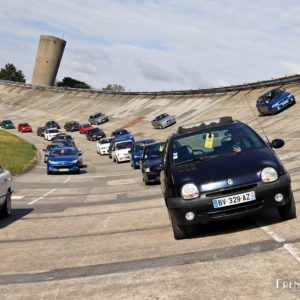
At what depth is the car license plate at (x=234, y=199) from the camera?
7.10 m

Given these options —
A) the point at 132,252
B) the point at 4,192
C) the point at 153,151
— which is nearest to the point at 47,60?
the point at 153,151

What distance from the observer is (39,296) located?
526cm

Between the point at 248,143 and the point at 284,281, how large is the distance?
3.54 meters

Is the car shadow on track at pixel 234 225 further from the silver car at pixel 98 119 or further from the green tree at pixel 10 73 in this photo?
the green tree at pixel 10 73

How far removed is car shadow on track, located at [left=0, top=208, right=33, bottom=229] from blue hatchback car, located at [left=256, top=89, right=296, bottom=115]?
96.6 feet

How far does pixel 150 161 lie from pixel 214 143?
9.76m

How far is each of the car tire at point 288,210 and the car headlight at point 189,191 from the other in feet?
4.62

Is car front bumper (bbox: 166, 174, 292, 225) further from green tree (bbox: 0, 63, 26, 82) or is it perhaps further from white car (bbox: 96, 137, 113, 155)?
green tree (bbox: 0, 63, 26, 82)

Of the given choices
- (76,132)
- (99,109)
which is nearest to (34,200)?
(76,132)

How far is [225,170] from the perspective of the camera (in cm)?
727

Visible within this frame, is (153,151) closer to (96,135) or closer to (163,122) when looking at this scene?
(96,135)

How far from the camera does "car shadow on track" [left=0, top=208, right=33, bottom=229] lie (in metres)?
11.5

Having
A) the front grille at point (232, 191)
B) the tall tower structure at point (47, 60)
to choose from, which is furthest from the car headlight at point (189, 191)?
the tall tower structure at point (47, 60)

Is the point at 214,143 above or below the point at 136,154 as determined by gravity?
above
